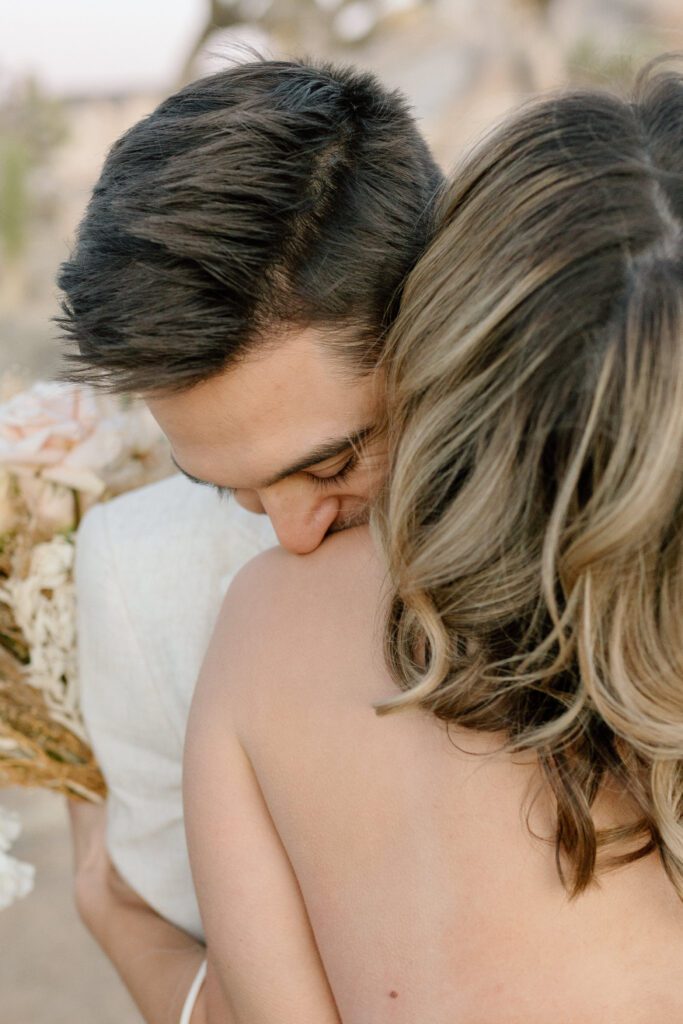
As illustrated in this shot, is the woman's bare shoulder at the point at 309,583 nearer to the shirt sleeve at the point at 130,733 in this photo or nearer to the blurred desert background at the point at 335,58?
the shirt sleeve at the point at 130,733

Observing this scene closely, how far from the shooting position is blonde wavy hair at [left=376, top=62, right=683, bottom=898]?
47.3 inches

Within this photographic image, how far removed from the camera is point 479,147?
1490 mm

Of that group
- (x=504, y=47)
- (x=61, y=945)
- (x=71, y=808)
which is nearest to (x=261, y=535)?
(x=71, y=808)

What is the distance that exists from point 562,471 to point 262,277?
0.59 meters

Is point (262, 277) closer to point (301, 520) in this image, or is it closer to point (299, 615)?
point (301, 520)

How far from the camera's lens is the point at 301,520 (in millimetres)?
1663

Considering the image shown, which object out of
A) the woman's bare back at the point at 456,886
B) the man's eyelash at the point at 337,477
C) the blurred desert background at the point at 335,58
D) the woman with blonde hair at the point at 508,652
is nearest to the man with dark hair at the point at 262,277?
the man's eyelash at the point at 337,477

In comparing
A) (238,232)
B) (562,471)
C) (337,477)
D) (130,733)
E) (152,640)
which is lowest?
(130,733)

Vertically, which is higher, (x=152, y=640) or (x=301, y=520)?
(x=301, y=520)

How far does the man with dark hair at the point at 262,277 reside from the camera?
155cm

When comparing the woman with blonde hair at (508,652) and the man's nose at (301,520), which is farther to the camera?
the man's nose at (301,520)

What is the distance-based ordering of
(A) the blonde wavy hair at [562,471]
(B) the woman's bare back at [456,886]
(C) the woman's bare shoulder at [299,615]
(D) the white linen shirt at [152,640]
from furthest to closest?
(D) the white linen shirt at [152,640] < (C) the woman's bare shoulder at [299,615] < (B) the woman's bare back at [456,886] < (A) the blonde wavy hair at [562,471]

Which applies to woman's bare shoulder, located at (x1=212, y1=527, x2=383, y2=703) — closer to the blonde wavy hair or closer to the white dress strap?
the blonde wavy hair

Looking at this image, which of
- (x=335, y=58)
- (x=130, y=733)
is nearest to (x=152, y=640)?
(x=130, y=733)
